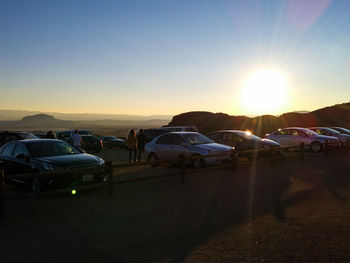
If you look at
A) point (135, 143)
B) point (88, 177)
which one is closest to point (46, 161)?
point (88, 177)

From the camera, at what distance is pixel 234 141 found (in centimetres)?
1672

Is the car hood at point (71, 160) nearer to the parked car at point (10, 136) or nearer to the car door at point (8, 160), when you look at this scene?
the car door at point (8, 160)

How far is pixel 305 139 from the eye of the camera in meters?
20.8

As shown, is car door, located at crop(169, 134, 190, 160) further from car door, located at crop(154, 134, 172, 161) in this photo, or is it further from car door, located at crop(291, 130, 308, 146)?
car door, located at crop(291, 130, 308, 146)

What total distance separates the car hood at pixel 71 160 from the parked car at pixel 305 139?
1485 centimetres

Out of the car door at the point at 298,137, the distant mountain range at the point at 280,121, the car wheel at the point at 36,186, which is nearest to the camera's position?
the car wheel at the point at 36,186

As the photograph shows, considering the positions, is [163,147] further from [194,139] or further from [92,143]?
[92,143]

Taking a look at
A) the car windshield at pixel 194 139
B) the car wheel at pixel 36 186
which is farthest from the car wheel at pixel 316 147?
the car wheel at pixel 36 186

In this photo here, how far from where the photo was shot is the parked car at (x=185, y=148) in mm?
13211

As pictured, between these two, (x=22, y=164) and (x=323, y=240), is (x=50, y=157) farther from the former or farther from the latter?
(x=323, y=240)

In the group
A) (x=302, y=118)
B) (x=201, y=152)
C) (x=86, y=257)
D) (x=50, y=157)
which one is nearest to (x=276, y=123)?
(x=302, y=118)

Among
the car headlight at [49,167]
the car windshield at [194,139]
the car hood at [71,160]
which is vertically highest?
the car windshield at [194,139]

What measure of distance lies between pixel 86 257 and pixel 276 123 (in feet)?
186

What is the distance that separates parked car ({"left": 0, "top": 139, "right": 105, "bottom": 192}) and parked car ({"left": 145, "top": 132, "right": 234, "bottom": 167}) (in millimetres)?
3818
